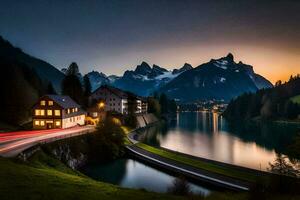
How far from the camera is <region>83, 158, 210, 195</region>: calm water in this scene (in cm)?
5141

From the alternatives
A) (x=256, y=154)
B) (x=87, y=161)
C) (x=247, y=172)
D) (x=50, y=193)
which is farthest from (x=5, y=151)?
(x=256, y=154)

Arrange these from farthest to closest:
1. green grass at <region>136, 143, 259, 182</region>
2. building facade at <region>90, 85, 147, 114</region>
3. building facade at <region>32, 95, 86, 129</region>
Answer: building facade at <region>90, 85, 147, 114</region>
building facade at <region>32, 95, 86, 129</region>
green grass at <region>136, 143, 259, 182</region>

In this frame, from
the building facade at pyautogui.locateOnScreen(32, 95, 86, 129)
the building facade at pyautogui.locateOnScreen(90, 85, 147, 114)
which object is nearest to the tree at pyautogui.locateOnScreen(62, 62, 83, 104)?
the building facade at pyautogui.locateOnScreen(90, 85, 147, 114)

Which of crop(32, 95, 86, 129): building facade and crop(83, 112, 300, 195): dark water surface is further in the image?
crop(32, 95, 86, 129): building facade

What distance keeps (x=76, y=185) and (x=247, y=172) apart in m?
33.0

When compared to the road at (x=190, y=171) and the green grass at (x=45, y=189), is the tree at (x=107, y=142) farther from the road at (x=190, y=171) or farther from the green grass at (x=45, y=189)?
the green grass at (x=45, y=189)

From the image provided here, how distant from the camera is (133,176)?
189 ft

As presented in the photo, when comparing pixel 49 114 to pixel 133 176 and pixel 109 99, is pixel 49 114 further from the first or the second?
pixel 109 99

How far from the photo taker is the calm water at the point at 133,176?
5141cm

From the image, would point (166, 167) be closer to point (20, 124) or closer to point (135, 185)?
point (135, 185)

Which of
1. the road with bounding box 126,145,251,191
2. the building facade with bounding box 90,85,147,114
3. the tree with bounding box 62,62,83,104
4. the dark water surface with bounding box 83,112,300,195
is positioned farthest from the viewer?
the building facade with bounding box 90,85,147,114

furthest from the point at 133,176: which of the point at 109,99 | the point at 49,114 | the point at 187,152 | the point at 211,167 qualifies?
the point at 109,99

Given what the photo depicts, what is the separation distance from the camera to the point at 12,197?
2259cm

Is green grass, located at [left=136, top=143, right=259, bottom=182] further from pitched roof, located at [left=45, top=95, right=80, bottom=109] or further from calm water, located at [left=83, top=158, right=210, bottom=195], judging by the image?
pitched roof, located at [left=45, top=95, right=80, bottom=109]
